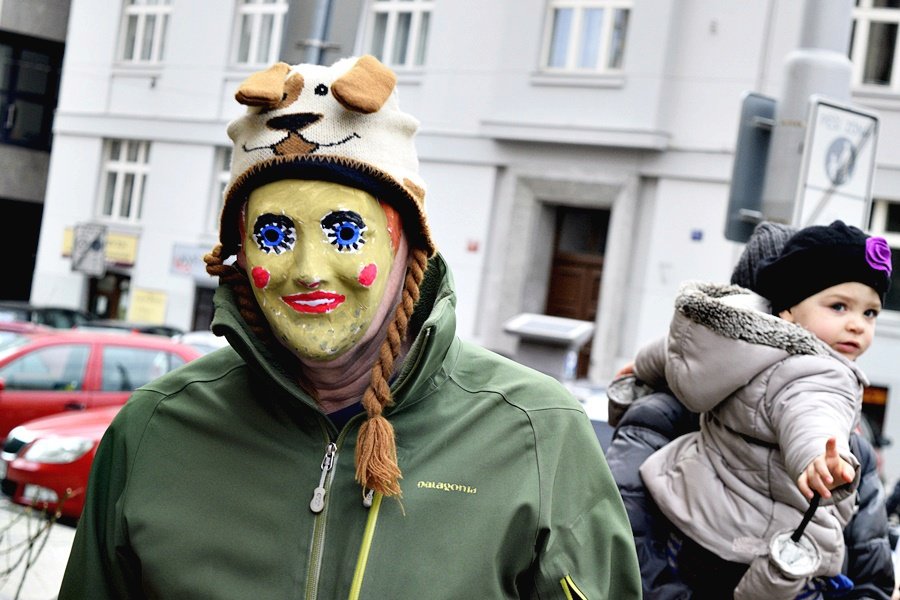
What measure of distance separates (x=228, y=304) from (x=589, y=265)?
19920mm

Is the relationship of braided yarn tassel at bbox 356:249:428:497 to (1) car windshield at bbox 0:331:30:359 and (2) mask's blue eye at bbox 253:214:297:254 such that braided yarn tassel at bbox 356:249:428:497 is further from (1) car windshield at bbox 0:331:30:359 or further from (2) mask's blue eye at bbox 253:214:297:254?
(1) car windshield at bbox 0:331:30:359

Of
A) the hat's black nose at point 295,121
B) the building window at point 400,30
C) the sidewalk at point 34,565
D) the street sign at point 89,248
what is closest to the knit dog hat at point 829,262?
the hat's black nose at point 295,121

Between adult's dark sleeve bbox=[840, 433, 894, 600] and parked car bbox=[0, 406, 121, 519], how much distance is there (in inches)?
259

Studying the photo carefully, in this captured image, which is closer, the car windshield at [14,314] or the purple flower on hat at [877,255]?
the purple flower on hat at [877,255]

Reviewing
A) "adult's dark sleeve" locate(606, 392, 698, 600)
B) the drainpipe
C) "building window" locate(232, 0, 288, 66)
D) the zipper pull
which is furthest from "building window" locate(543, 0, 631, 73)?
the zipper pull

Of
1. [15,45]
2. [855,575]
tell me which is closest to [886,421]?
[855,575]

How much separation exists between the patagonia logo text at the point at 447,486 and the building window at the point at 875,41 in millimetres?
18742

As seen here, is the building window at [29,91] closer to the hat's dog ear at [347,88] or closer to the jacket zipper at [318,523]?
the hat's dog ear at [347,88]

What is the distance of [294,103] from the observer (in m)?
2.20

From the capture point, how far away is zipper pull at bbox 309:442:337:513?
2061mm

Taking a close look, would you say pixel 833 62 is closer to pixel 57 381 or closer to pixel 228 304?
pixel 228 304

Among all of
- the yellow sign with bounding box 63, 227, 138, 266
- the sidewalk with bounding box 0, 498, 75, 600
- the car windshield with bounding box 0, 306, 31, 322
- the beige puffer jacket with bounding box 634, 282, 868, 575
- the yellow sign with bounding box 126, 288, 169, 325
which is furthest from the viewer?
the yellow sign with bounding box 63, 227, 138, 266

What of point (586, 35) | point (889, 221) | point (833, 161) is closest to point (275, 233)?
point (833, 161)

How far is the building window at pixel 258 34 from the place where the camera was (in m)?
24.8
